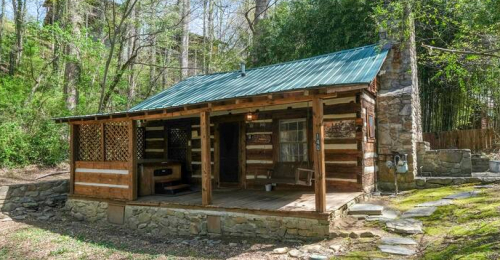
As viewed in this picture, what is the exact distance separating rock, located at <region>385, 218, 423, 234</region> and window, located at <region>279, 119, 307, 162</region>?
311 cm

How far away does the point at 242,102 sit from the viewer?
6281mm

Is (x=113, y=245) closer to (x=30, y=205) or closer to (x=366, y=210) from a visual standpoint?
(x=30, y=205)

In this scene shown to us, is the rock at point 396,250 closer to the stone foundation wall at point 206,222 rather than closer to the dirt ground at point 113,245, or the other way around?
the stone foundation wall at point 206,222

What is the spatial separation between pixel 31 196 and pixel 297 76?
27.2ft

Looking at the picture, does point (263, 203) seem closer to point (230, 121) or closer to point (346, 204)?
point (346, 204)

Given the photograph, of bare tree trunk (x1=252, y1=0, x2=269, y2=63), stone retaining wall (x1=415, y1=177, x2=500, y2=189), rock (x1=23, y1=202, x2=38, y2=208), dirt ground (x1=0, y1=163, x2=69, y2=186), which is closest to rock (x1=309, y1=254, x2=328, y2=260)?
stone retaining wall (x1=415, y1=177, x2=500, y2=189)

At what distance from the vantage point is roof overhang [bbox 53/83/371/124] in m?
5.58

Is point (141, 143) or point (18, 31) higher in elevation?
point (18, 31)

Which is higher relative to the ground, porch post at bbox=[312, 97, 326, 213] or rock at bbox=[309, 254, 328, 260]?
porch post at bbox=[312, 97, 326, 213]

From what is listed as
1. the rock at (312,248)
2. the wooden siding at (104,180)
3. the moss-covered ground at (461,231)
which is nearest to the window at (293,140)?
the moss-covered ground at (461,231)

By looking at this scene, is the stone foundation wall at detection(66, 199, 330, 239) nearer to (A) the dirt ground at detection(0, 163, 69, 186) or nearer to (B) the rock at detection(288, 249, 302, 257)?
(B) the rock at detection(288, 249, 302, 257)

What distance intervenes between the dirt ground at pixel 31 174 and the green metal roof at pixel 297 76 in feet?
14.6

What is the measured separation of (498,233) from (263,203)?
3.91 m

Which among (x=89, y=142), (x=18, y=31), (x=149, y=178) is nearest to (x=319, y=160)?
(x=149, y=178)
